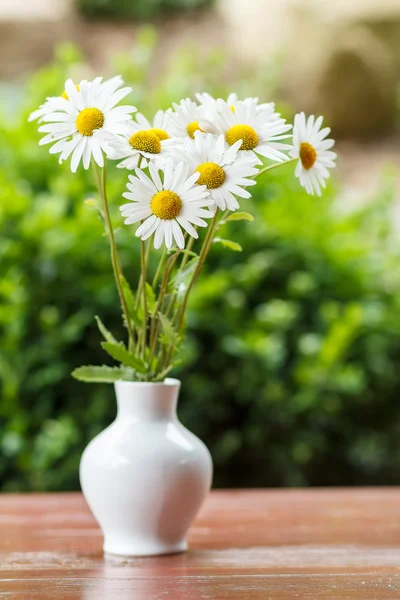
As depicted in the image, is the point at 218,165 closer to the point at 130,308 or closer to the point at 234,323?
the point at 130,308

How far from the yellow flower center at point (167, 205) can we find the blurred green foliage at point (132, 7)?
686 centimetres

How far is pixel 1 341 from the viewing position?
1590mm

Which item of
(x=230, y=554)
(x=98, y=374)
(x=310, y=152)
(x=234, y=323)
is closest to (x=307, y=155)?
(x=310, y=152)

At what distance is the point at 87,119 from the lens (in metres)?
0.81

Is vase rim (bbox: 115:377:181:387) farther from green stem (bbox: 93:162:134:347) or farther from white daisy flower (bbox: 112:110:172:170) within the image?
white daisy flower (bbox: 112:110:172:170)

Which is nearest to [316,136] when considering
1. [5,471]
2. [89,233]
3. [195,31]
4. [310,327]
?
[89,233]

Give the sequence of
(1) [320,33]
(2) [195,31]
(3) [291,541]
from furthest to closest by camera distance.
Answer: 1. (2) [195,31]
2. (1) [320,33]
3. (3) [291,541]

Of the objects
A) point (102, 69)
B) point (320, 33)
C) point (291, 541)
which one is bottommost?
point (291, 541)

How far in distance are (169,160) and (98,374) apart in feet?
0.80

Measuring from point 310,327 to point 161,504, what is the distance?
3.20 ft

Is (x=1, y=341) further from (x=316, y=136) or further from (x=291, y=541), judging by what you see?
(x=316, y=136)

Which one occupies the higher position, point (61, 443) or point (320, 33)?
point (320, 33)

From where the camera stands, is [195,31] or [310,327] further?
[195,31]

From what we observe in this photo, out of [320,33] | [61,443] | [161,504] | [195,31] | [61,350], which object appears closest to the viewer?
[161,504]
